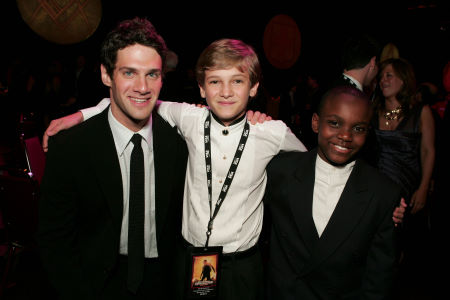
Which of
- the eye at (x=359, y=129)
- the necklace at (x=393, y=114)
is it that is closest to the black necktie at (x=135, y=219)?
the eye at (x=359, y=129)

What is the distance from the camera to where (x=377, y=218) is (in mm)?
1492

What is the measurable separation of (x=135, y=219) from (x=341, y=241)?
3.32 ft

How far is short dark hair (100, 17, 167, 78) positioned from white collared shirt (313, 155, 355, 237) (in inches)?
42.8

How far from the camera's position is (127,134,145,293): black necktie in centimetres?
149

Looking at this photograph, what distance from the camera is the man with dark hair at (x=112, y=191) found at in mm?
1446

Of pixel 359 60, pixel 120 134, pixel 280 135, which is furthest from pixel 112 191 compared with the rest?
pixel 359 60

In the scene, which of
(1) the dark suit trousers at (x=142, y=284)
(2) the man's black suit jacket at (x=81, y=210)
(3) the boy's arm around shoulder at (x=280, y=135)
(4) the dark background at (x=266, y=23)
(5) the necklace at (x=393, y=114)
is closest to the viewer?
(2) the man's black suit jacket at (x=81, y=210)

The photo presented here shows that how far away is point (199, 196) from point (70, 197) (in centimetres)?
63

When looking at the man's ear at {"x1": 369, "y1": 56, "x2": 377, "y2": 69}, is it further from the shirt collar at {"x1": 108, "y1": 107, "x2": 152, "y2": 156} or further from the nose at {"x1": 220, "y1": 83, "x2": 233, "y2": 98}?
the shirt collar at {"x1": 108, "y1": 107, "x2": 152, "y2": 156}

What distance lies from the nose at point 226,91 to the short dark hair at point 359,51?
1.29 m

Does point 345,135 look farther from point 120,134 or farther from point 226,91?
point 120,134

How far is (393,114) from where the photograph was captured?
2.65 meters

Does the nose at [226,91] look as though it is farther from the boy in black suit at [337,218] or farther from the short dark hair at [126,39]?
the boy in black suit at [337,218]

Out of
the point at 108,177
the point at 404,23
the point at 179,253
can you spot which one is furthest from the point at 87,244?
the point at 404,23
